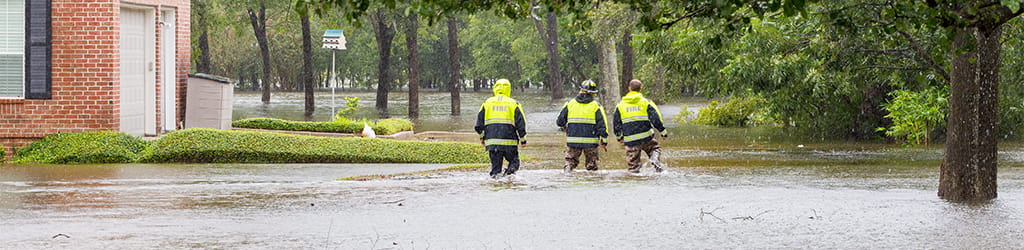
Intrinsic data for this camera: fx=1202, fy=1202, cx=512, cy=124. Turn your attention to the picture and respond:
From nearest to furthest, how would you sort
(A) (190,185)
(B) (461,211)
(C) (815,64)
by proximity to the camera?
(B) (461,211)
(A) (190,185)
(C) (815,64)

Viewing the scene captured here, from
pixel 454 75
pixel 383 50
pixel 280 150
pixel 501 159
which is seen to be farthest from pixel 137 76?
pixel 454 75

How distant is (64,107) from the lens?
1656cm

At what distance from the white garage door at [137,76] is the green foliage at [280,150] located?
144 cm

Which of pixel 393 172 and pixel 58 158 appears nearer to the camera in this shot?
pixel 393 172

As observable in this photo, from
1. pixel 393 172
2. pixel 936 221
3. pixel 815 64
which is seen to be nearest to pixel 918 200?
pixel 936 221

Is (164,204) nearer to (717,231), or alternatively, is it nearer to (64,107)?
(717,231)

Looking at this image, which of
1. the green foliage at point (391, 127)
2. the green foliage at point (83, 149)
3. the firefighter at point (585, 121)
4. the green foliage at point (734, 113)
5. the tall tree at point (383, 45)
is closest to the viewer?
the firefighter at point (585, 121)

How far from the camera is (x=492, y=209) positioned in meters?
10.3

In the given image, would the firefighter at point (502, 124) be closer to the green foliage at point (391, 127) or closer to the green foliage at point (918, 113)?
the green foliage at point (391, 127)

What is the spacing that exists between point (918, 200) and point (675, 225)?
3019 millimetres

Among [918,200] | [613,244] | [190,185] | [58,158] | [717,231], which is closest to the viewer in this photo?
[613,244]

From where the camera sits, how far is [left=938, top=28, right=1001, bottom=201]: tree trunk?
34.2 feet

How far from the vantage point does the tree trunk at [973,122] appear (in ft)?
34.2

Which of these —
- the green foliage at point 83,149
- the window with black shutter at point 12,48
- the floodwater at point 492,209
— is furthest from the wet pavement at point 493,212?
the window with black shutter at point 12,48
